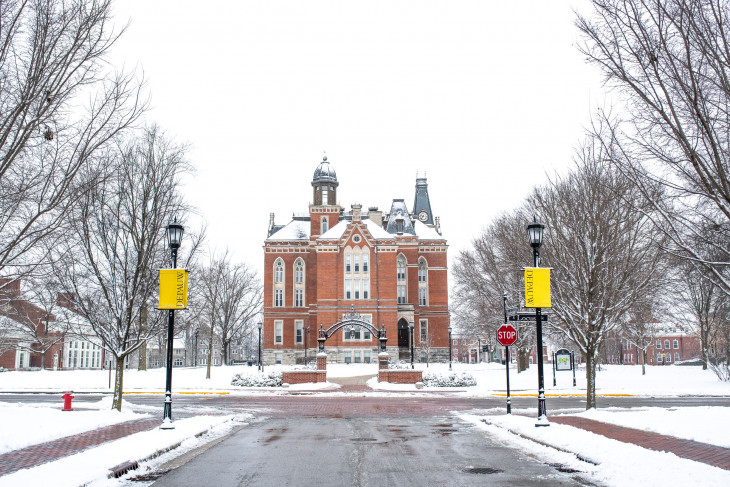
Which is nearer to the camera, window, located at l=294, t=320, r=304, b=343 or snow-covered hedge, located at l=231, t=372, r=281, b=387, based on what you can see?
snow-covered hedge, located at l=231, t=372, r=281, b=387

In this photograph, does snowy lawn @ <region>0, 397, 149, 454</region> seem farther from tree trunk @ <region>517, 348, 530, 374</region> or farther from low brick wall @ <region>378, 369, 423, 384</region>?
tree trunk @ <region>517, 348, 530, 374</region>

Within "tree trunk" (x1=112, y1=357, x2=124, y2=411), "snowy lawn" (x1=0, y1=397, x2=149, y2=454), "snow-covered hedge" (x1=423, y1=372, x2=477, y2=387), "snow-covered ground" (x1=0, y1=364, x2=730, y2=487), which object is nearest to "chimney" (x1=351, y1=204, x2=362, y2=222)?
"snow-covered hedge" (x1=423, y1=372, x2=477, y2=387)

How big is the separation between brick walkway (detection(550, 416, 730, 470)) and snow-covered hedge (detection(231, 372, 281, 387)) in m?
23.7

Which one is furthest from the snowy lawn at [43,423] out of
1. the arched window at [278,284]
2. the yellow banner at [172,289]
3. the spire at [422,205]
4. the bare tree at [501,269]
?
the spire at [422,205]

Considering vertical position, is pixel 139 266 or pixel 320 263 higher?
pixel 320 263

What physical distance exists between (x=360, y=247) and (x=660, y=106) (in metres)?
53.6

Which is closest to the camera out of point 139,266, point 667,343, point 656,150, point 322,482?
point 322,482

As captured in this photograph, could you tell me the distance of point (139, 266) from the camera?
19.5m

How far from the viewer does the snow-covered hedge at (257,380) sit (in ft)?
120

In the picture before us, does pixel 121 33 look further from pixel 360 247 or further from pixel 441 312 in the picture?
pixel 441 312

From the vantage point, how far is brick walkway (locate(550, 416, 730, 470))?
10.4 meters

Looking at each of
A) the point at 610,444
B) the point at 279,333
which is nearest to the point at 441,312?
the point at 279,333

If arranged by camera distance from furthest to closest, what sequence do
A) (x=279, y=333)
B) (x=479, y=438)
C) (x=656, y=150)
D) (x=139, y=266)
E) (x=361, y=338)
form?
(x=279, y=333), (x=361, y=338), (x=139, y=266), (x=479, y=438), (x=656, y=150)

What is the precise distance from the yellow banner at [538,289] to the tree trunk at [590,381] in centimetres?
530
